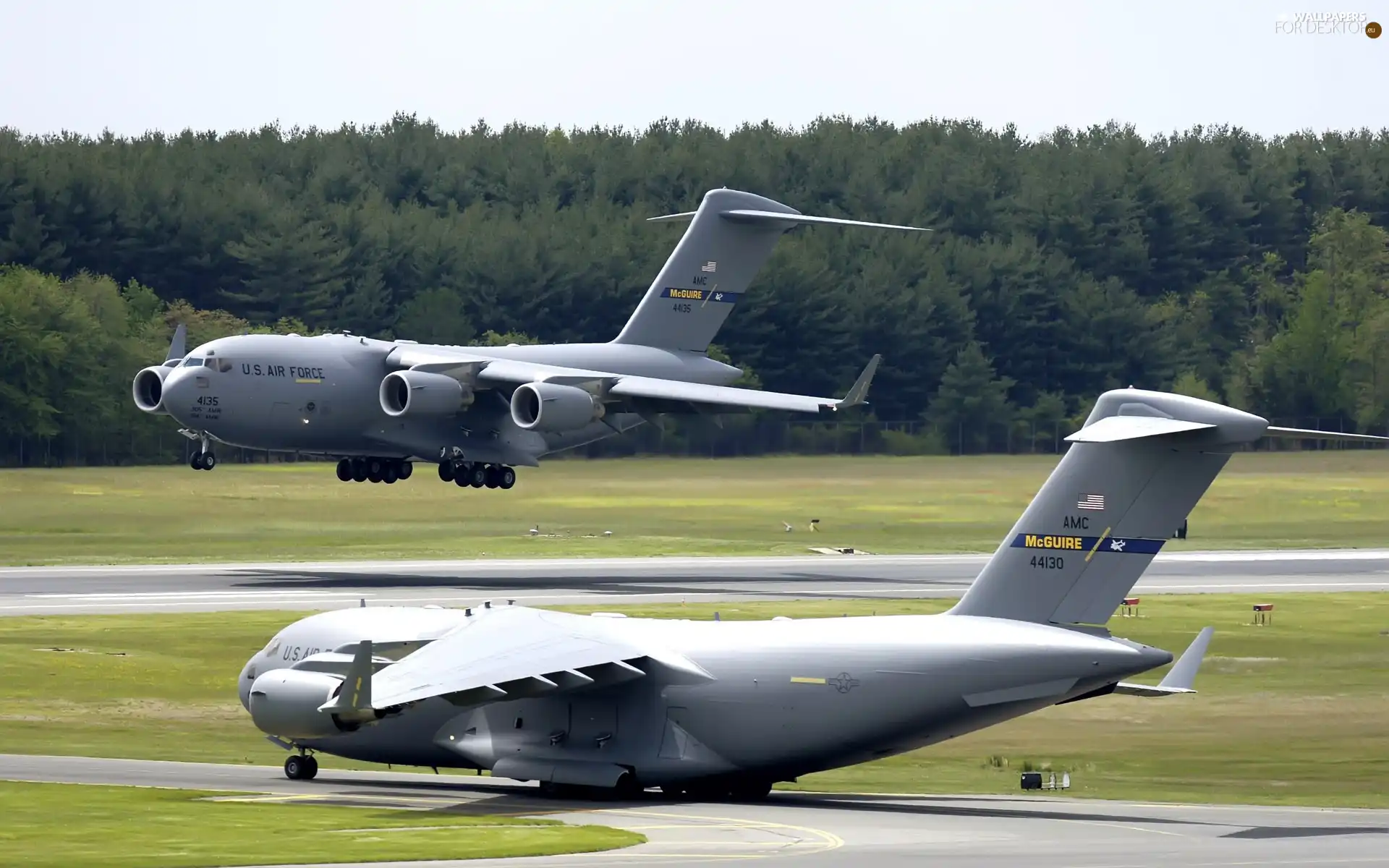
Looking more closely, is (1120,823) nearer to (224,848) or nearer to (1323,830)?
(1323,830)

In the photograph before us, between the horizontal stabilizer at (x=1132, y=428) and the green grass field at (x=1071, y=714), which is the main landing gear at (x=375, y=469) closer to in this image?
the green grass field at (x=1071, y=714)

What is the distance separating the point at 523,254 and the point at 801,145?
32692mm

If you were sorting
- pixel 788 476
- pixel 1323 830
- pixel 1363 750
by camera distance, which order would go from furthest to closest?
pixel 788 476 → pixel 1363 750 → pixel 1323 830

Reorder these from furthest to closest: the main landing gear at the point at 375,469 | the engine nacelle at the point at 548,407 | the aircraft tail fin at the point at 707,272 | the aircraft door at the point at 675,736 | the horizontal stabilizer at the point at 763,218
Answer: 1. the horizontal stabilizer at the point at 763,218
2. the aircraft tail fin at the point at 707,272
3. the main landing gear at the point at 375,469
4. the engine nacelle at the point at 548,407
5. the aircraft door at the point at 675,736

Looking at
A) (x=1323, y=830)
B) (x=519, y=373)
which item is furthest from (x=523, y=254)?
(x=1323, y=830)

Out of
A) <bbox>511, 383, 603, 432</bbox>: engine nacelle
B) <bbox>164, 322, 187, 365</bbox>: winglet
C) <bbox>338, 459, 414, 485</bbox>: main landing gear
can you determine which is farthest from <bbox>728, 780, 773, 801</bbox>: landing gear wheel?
<bbox>164, 322, 187, 365</bbox>: winglet

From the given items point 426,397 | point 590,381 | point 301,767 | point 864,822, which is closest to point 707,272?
point 590,381

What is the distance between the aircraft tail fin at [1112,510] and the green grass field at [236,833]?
5784 mm

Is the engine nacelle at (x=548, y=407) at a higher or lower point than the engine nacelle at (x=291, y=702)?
higher

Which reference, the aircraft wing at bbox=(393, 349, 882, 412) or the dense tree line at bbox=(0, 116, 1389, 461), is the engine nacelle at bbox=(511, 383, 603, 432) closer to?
the aircraft wing at bbox=(393, 349, 882, 412)

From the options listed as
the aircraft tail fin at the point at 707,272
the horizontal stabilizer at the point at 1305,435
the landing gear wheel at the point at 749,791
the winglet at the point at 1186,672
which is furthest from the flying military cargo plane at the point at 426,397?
the horizontal stabilizer at the point at 1305,435

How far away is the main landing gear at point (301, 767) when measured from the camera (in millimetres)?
26922

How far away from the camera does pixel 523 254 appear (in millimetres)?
108312

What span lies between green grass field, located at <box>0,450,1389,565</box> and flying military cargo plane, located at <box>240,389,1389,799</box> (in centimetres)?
3256
